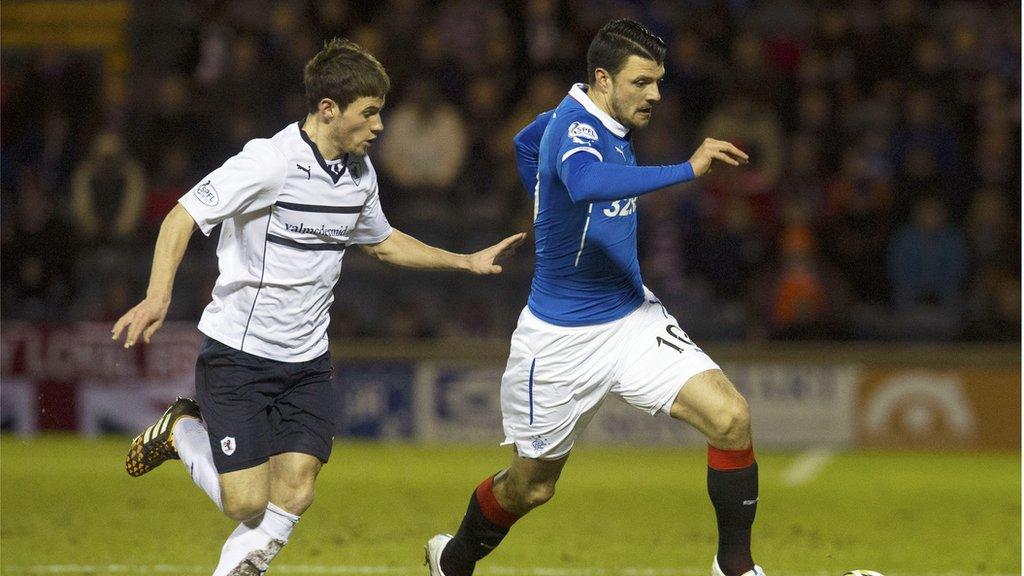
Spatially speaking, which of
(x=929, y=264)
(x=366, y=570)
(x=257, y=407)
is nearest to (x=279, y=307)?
(x=257, y=407)

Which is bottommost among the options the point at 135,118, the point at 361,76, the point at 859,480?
the point at 859,480

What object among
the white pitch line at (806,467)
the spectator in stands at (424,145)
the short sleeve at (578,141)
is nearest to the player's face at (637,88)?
the short sleeve at (578,141)

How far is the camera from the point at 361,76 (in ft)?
17.0

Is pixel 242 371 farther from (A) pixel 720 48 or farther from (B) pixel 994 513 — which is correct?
(A) pixel 720 48

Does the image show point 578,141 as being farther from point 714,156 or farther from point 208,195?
point 208,195

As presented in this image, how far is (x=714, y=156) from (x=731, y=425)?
1.06 meters

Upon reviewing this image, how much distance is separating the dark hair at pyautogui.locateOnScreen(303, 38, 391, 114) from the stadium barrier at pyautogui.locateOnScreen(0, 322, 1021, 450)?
22.6 feet

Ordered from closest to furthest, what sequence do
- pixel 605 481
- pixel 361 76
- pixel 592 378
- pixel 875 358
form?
1. pixel 361 76
2. pixel 592 378
3. pixel 605 481
4. pixel 875 358

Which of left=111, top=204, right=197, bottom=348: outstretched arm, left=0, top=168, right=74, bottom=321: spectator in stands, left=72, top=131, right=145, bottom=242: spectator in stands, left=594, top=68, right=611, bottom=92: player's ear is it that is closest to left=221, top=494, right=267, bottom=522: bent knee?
left=111, top=204, right=197, bottom=348: outstretched arm

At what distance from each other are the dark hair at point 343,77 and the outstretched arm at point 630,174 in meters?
0.76

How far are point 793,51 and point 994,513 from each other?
6.72 m

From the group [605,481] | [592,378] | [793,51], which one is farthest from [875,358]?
[592,378]

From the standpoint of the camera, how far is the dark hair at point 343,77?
17.0 ft

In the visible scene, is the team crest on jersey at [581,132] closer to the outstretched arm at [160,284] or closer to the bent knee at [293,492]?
the outstretched arm at [160,284]
